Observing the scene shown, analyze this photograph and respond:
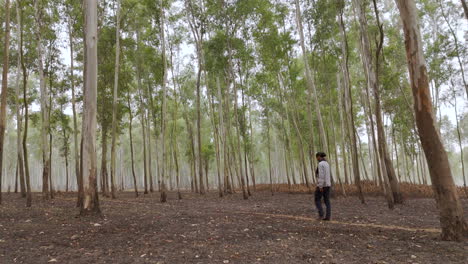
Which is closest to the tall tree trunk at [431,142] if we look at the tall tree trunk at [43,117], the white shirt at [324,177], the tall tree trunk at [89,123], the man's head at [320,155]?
the white shirt at [324,177]

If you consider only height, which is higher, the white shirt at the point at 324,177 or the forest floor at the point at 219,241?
the white shirt at the point at 324,177

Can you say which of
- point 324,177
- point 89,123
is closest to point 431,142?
point 324,177

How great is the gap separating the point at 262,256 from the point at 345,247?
1.40 meters

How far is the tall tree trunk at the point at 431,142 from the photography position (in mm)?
4398

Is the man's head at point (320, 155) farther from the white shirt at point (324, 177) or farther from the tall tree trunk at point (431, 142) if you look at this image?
the tall tree trunk at point (431, 142)

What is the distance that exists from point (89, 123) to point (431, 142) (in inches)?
289

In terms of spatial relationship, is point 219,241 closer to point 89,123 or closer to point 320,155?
point 320,155

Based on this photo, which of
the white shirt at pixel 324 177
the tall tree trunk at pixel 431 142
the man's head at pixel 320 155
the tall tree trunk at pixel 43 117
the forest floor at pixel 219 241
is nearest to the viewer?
the forest floor at pixel 219 241

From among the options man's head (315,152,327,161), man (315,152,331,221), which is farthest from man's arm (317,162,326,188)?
man's head (315,152,327,161)

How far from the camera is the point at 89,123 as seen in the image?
282 inches

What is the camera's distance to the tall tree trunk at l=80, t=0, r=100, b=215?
7.04 meters

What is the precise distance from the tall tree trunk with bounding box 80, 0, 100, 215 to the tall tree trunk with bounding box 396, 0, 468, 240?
7.05 meters

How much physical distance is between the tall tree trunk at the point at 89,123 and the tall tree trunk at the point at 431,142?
7.05 m

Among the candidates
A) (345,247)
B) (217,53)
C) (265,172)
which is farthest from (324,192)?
(265,172)
